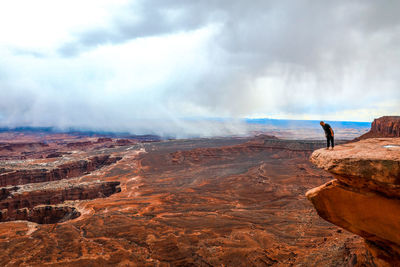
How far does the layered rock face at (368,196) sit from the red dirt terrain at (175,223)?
198cm

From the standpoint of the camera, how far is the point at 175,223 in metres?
19.1

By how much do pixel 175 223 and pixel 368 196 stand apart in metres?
16.0

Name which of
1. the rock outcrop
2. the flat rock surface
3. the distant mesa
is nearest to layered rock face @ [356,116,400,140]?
the distant mesa

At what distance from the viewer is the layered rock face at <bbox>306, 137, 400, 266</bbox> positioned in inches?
216

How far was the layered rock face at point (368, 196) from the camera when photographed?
5477 mm

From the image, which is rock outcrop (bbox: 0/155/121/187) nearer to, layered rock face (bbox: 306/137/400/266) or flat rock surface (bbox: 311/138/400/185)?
layered rock face (bbox: 306/137/400/266)

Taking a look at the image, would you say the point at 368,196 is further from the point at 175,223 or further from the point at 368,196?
the point at 175,223

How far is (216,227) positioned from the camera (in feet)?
58.2

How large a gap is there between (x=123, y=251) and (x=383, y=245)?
44.4 ft

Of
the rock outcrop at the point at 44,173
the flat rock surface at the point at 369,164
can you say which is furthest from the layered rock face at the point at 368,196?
the rock outcrop at the point at 44,173

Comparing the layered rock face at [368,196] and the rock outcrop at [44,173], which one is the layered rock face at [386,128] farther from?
the rock outcrop at [44,173]

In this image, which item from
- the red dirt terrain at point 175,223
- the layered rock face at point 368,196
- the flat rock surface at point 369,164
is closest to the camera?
the flat rock surface at point 369,164

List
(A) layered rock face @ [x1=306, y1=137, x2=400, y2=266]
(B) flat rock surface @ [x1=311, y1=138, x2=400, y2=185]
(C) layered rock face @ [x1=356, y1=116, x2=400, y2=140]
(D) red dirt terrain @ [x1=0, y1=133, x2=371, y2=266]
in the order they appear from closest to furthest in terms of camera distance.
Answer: (B) flat rock surface @ [x1=311, y1=138, x2=400, y2=185] < (A) layered rock face @ [x1=306, y1=137, x2=400, y2=266] < (D) red dirt terrain @ [x1=0, y1=133, x2=371, y2=266] < (C) layered rock face @ [x1=356, y1=116, x2=400, y2=140]

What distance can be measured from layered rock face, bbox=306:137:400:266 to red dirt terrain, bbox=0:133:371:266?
1984mm
